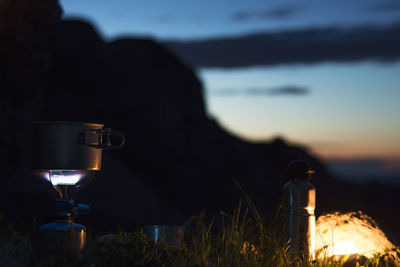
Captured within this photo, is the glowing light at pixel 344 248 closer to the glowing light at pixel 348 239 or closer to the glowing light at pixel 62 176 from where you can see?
the glowing light at pixel 348 239

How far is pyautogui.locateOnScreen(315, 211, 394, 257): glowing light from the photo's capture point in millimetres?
5062

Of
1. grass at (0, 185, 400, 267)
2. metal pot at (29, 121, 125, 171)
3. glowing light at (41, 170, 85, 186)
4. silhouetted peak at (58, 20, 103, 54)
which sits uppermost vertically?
silhouetted peak at (58, 20, 103, 54)

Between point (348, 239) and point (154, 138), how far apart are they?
71.0 ft

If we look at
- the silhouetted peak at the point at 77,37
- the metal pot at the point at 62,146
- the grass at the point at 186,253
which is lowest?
the grass at the point at 186,253

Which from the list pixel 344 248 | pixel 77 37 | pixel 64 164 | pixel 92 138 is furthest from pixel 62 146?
pixel 77 37

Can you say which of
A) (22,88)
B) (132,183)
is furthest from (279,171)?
(22,88)

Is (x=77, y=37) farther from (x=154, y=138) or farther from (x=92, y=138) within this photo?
(x=92, y=138)

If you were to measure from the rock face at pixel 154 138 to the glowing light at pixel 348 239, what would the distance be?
14.3m

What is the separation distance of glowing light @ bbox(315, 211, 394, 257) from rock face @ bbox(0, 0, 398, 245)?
14349mm

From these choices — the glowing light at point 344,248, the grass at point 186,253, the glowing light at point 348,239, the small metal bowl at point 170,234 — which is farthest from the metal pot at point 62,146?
the glowing light at point 344,248

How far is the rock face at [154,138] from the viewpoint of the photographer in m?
22.6

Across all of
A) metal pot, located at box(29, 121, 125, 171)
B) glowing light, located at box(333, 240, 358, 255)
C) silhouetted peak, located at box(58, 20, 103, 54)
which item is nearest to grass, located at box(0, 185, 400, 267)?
glowing light, located at box(333, 240, 358, 255)

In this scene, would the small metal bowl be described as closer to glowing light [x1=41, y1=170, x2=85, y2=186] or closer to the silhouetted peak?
glowing light [x1=41, y1=170, x2=85, y2=186]

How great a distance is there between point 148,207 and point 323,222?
16250 mm
